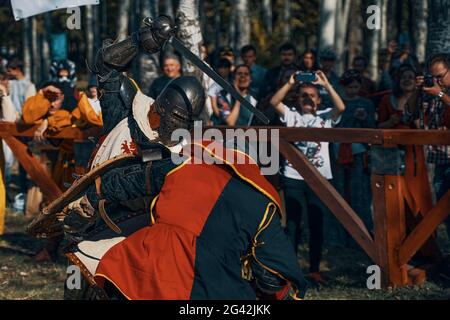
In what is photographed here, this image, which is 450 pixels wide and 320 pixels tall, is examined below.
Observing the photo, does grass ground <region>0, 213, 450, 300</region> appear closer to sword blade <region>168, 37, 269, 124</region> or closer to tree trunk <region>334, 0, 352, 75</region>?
sword blade <region>168, 37, 269, 124</region>

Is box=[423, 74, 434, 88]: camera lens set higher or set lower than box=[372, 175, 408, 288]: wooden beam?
higher

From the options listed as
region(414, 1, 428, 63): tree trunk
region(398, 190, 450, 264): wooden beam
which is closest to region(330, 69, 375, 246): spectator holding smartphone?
region(398, 190, 450, 264): wooden beam

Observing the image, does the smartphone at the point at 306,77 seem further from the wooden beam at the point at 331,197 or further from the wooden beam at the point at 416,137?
the wooden beam at the point at 416,137

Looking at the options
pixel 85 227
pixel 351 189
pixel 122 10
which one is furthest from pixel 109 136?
pixel 122 10

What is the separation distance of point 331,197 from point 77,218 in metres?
2.90

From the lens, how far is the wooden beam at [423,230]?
6945 mm

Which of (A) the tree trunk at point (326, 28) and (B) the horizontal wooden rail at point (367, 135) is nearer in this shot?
(B) the horizontal wooden rail at point (367, 135)

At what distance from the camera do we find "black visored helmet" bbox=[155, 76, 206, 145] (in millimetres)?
4238

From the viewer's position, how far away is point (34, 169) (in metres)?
8.58

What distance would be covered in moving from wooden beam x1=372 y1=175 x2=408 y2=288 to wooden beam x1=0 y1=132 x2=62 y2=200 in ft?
9.81

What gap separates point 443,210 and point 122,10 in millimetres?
16109

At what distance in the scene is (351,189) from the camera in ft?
28.9

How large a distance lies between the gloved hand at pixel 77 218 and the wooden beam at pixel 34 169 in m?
3.79

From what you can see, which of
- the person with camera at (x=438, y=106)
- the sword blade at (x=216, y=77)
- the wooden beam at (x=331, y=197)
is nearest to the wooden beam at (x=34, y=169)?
the wooden beam at (x=331, y=197)
